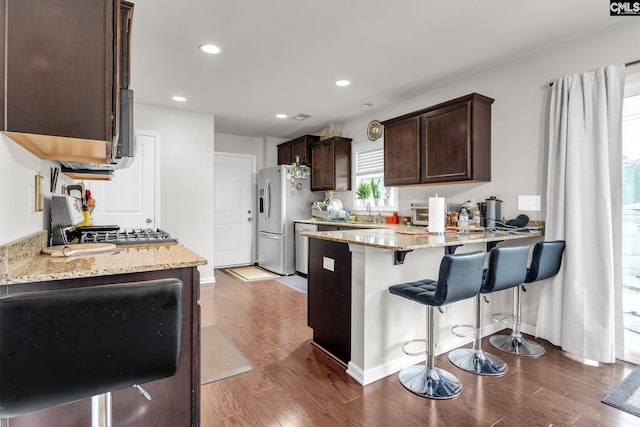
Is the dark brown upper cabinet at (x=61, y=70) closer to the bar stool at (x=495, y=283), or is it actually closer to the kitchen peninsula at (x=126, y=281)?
the kitchen peninsula at (x=126, y=281)

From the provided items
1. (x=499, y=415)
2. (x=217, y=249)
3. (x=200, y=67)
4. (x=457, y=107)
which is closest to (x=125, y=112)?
(x=200, y=67)

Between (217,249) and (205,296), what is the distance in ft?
6.16

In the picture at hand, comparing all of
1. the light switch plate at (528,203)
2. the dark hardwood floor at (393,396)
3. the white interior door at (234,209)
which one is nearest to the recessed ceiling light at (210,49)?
the dark hardwood floor at (393,396)

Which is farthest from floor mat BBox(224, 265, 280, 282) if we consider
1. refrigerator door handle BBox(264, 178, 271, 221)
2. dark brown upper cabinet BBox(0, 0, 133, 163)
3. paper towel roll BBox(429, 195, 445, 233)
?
dark brown upper cabinet BBox(0, 0, 133, 163)

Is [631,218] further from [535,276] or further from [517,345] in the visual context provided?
[517,345]

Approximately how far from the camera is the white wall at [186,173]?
443cm

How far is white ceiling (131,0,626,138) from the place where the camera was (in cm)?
221

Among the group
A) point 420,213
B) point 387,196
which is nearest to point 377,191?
point 387,196

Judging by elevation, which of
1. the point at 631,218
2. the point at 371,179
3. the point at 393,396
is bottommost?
the point at 393,396

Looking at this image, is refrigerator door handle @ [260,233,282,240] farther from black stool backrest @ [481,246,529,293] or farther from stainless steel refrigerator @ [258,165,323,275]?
black stool backrest @ [481,246,529,293]

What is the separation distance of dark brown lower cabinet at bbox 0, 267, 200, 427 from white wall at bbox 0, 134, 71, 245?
0.37 metres

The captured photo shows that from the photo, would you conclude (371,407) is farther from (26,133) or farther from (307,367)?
(26,133)

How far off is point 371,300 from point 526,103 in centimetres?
231

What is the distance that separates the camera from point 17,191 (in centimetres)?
142
